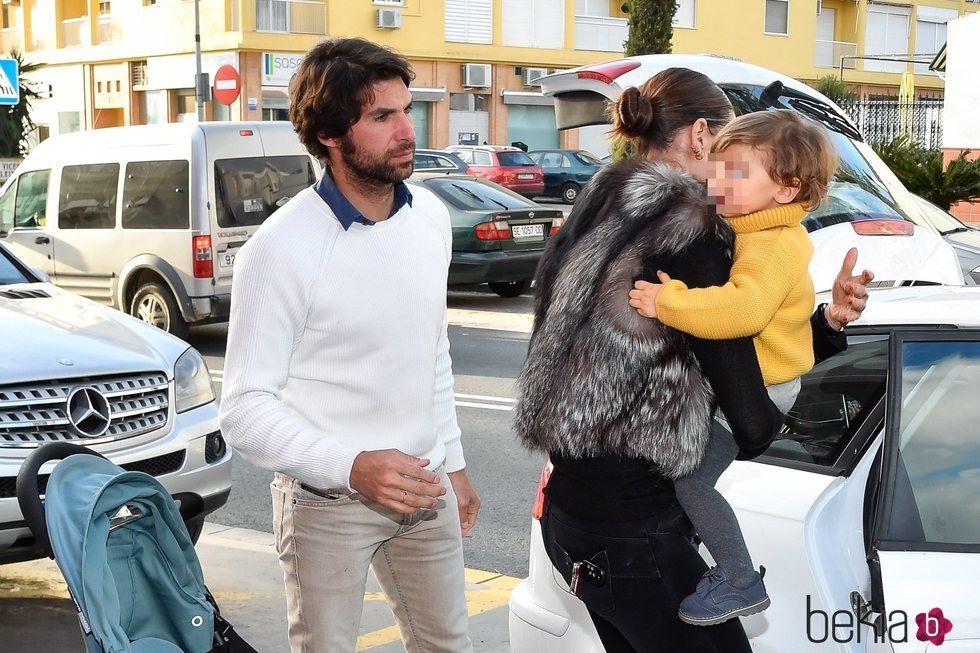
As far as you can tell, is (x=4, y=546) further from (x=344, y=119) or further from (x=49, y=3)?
(x=49, y=3)

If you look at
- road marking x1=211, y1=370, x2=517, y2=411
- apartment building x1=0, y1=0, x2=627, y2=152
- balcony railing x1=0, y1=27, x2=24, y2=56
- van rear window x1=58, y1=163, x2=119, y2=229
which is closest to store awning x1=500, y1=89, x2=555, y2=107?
apartment building x1=0, y1=0, x2=627, y2=152

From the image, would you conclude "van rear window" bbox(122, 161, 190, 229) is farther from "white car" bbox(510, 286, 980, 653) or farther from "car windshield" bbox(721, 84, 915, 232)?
"white car" bbox(510, 286, 980, 653)

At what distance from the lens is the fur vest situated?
224 cm

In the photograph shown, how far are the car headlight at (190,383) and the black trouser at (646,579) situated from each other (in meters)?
3.32

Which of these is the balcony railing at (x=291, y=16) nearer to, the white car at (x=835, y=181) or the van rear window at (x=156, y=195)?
the van rear window at (x=156, y=195)

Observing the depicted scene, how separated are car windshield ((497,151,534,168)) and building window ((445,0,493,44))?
754 cm

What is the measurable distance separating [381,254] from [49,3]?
42.4 meters

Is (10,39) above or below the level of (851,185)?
above

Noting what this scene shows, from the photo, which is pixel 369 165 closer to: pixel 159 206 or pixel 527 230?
pixel 159 206

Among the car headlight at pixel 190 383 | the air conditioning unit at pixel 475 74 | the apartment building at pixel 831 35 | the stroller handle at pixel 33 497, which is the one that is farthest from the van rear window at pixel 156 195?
the apartment building at pixel 831 35

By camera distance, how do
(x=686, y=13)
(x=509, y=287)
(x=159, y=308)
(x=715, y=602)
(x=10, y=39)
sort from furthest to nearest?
(x=10, y=39) < (x=686, y=13) < (x=509, y=287) < (x=159, y=308) < (x=715, y=602)

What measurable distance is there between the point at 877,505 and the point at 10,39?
4622 centimetres

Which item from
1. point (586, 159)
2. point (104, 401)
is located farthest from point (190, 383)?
point (586, 159)

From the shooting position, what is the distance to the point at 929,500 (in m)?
2.68
